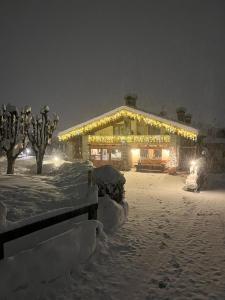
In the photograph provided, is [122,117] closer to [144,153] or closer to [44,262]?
[144,153]

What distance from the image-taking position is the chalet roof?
23547mm

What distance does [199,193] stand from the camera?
15062mm

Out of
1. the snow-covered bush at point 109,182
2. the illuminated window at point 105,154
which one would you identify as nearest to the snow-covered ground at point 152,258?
the snow-covered bush at point 109,182

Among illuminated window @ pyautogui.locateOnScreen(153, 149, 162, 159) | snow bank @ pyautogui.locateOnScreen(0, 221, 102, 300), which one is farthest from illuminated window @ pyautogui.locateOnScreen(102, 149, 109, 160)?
snow bank @ pyautogui.locateOnScreen(0, 221, 102, 300)

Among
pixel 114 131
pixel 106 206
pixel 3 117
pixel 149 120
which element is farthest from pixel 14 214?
pixel 114 131

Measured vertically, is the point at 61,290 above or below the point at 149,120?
below

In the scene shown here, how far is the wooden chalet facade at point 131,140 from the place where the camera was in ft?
81.8

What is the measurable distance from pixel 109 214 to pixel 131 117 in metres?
19.2

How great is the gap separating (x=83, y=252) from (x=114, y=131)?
22967mm

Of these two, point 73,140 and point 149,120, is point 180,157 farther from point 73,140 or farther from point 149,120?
point 73,140

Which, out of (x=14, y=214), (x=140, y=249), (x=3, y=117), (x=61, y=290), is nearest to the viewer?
(x=61, y=290)

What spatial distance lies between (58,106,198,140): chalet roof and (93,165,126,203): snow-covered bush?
15244mm

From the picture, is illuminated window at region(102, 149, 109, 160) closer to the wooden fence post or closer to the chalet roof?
the chalet roof

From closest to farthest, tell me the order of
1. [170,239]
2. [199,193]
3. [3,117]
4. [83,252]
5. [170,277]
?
[170,277]
[83,252]
[170,239]
[199,193]
[3,117]
